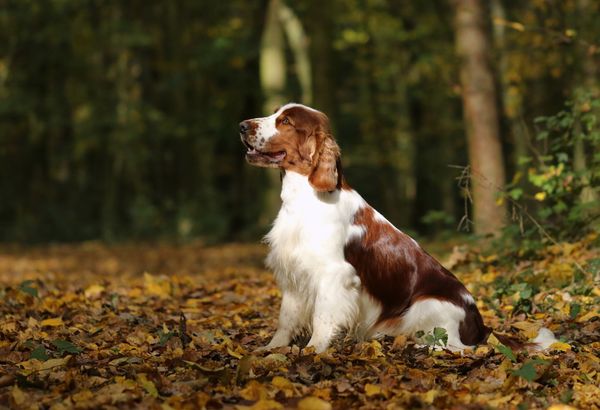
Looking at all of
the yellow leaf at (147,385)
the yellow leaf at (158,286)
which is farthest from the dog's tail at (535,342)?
the yellow leaf at (158,286)

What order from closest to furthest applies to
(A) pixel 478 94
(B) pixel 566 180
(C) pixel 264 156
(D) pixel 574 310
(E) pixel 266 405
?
(E) pixel 266 405 < (C) pixel 264 156 < (D) pixel 574 310 < (B) pixel 566 180 < (A) pixel 478 94

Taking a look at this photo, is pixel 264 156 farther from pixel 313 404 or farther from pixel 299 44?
pixel 299 44

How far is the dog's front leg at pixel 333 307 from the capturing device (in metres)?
5.48

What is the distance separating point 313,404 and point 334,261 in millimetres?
1644

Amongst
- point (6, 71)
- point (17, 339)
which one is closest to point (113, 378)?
point (17, 339)

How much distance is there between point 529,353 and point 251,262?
1027 cm

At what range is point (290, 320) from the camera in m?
5.79

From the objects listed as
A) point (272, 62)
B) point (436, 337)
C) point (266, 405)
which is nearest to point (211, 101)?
point (272, 62)

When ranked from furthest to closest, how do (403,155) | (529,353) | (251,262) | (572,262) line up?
(403,155) → (251,262) → (572,262) → (529,353)

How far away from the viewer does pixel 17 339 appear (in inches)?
221

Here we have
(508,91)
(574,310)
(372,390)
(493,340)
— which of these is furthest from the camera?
(508,91)

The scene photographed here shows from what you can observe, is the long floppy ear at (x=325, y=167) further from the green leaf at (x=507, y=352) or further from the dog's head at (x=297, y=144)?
the green leaf at (x=507, y=352)

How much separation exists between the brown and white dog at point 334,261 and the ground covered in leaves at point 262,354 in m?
0.21

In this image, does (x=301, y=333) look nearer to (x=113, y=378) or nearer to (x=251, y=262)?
(x=113, y=378)
